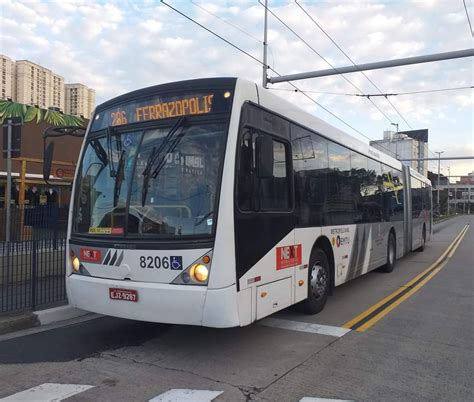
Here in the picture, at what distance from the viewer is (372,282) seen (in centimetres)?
1097

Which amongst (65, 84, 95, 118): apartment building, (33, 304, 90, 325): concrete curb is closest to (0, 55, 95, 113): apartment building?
(65, 84, 95, 118): apartment building

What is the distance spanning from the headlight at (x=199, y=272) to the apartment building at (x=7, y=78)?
25.2 m

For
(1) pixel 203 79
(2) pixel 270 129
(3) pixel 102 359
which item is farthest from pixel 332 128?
(3) pixel 102 359

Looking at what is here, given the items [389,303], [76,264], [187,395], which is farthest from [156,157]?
[389,303]

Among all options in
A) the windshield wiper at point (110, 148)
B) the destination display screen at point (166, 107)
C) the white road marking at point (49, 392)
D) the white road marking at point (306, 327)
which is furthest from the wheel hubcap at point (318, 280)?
the white road marking at point (49, 392)

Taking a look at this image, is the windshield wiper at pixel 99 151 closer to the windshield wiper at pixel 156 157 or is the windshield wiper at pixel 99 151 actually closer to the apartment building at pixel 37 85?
the windshield wiper at pixel 156 157

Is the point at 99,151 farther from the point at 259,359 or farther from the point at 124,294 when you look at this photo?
the point at 259,359

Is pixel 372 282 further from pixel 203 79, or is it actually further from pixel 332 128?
pixel 203 79

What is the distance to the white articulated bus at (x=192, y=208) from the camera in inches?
197

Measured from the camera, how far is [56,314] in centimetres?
705

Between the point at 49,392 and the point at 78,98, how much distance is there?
29.7 meters

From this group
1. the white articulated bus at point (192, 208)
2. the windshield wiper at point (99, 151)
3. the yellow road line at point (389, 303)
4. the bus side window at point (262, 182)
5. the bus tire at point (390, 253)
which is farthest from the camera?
the bus tire at point (390, 253)

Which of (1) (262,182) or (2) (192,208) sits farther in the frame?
(1) (262,182)

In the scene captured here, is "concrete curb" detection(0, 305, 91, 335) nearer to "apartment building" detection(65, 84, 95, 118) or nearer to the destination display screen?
the destination display screen
